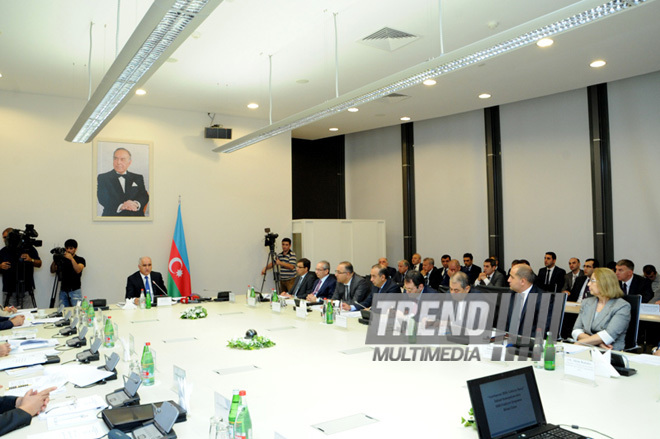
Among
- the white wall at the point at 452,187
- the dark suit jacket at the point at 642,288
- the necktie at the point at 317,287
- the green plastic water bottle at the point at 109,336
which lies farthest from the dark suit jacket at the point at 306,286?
the dark suit jacket at the point at 642,288

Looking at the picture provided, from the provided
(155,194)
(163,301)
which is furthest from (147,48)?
(155,194)

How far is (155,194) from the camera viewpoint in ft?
28.0

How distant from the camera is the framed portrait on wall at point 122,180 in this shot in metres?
8.10

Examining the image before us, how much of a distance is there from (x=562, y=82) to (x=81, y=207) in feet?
25.1

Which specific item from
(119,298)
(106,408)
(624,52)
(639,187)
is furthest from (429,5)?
(119,298)

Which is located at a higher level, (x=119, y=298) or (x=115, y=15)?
(x=115, y=15)

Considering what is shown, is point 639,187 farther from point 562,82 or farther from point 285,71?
point 285,71

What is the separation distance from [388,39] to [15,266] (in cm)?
594

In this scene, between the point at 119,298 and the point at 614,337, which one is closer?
the point at 614,337

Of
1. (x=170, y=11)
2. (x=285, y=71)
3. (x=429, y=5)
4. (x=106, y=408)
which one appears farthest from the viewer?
(x=285, y=71)

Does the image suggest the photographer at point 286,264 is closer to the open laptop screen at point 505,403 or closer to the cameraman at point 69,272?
the cameraman at point 69,272

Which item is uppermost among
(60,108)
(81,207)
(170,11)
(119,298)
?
(60,108)

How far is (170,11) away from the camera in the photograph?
3.37 metres

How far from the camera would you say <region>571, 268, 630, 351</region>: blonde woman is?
3.91m
